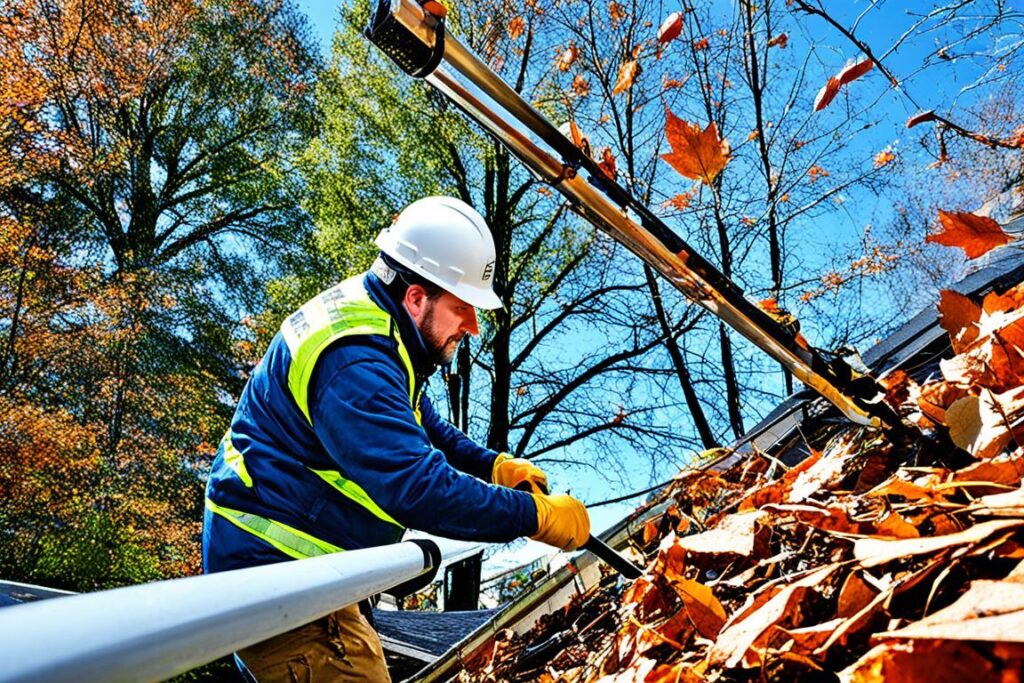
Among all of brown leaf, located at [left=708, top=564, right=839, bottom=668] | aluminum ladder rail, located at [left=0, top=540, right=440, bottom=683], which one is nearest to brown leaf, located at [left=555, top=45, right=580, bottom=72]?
brown leaf, located at [left=708, top=564, right=839, bottom=668]

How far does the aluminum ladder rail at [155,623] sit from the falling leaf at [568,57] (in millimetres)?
13399

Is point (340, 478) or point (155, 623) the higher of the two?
point (340, 478)

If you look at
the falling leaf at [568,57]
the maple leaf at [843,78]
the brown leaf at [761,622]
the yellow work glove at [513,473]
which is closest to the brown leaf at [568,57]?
the falling leaf at [568,57]

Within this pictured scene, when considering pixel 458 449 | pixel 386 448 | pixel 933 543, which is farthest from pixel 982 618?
pixel 458 449

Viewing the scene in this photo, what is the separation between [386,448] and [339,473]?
33 cm

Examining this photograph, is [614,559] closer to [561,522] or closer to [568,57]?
[561,522]

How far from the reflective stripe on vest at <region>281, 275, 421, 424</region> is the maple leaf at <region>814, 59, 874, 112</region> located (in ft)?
7.25

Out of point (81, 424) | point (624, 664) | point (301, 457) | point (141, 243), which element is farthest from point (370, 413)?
point (141, 243)

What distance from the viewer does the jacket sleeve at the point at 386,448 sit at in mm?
1938

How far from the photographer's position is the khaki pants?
1968mm

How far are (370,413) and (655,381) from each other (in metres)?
13.5

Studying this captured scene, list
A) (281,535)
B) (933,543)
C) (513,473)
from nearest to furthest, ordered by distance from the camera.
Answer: (933,543), (281,535), (513,473)

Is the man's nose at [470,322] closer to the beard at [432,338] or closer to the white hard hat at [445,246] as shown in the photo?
the white hard hat at [445,246]

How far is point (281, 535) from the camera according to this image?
6.73ft
